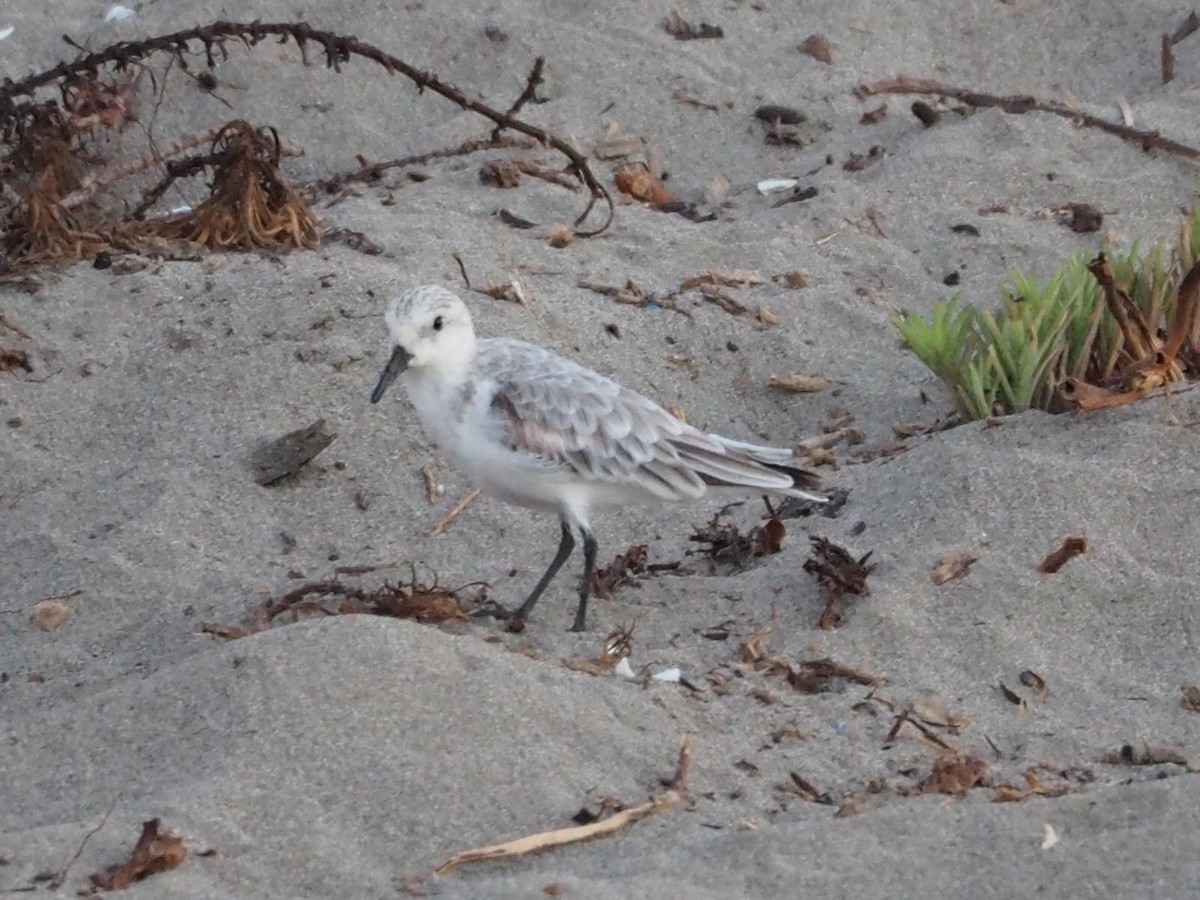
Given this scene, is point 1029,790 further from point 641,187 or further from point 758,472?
point 641,187

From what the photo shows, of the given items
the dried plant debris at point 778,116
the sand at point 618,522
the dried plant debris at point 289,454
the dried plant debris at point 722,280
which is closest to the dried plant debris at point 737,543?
the sand at point 618,522

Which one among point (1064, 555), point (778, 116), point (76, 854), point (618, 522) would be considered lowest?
point (618, 522)

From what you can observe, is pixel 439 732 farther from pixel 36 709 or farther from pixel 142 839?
pixel 36 709

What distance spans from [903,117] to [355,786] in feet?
16.8

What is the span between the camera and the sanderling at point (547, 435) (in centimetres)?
481

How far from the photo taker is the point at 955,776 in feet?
12.8

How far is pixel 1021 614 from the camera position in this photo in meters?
4.75

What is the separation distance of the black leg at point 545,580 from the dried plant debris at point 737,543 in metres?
0.42

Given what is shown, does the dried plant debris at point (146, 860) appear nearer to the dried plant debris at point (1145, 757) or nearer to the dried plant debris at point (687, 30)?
the dried plant debris at point (1145, 757)

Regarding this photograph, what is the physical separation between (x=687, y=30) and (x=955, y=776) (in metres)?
5.37

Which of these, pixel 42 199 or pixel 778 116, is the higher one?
pixel 778 116

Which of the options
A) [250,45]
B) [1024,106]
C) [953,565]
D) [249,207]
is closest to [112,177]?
[249,207]

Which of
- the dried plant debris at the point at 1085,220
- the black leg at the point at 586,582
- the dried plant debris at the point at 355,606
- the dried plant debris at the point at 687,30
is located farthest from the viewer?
the dried plant debris at the point at 687,30

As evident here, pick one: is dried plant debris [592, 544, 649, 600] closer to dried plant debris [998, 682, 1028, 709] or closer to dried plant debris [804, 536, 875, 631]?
dried plant debris [804, 536, 875, 631]
